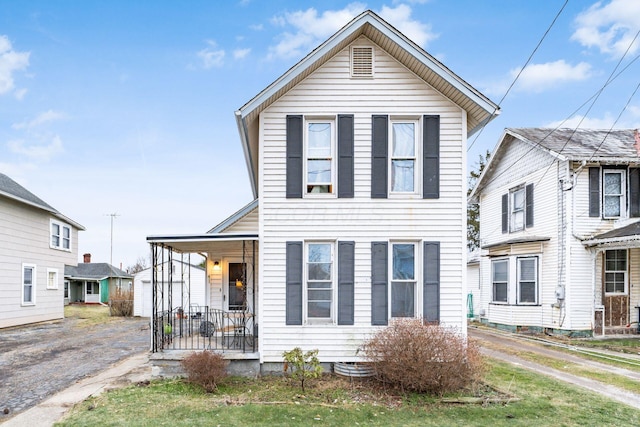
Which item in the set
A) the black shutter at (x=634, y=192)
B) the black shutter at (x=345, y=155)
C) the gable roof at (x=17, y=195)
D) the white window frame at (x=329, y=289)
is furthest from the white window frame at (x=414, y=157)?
the gable roof at (x=17, y=195)

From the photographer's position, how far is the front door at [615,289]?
14625mm

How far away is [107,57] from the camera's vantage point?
18984 mm

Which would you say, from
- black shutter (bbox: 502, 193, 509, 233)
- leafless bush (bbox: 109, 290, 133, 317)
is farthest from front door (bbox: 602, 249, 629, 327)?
leafless bush (bbox: 109, 290, 133, 317)

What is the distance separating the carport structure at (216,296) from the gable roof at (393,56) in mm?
2940

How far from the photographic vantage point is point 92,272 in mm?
39781

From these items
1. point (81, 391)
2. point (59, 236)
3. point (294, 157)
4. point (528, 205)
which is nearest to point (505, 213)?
point (528, 205)

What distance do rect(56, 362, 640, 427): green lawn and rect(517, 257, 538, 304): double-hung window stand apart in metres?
8.18

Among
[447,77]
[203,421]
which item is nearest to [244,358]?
[203,421]

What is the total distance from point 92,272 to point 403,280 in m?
39.3

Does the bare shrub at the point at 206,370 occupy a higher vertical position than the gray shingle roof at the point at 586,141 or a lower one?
lower

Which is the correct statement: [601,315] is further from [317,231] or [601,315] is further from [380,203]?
[317,231]

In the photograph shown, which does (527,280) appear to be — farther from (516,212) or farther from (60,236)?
(60,236)

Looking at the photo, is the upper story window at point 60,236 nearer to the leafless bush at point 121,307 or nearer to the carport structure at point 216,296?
the leafless bush at point 121,307

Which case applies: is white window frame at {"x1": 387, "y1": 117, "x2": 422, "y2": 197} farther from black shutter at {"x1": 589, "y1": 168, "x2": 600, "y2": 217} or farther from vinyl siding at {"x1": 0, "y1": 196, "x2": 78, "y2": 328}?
vinyl siding at {"x1": 0, "y1": 196, "x2": 78, "y2": 328}
